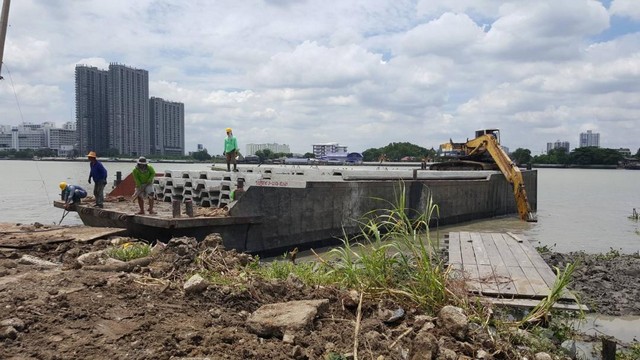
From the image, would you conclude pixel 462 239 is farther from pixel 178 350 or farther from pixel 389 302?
pixel 178 350

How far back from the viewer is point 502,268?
20.1 ft

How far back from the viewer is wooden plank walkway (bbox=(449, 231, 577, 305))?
501cm

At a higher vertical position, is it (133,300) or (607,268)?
(133,300)

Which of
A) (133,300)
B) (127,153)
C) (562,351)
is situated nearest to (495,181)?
(562,351)

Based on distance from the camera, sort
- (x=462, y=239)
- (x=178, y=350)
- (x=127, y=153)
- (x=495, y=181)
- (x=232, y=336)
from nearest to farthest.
Answer: (x=178, y=350) → (x=232, y=336) → (x=462, y=239) → (x=495, y=181) → (x=127, y=153)

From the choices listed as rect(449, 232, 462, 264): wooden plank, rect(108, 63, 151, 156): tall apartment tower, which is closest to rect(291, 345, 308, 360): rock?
rect(449, 232, 462, 264): wooden plank

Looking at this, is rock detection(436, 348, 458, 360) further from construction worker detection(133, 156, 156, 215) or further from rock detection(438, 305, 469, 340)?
construction worker detection(133, 156, 156, 215)

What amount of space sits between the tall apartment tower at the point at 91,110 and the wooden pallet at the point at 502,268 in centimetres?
6172

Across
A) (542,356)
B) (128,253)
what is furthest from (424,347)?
(128,253)

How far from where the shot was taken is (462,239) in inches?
320

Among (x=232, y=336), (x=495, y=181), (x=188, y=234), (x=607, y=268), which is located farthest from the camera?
(x=495, y=181)

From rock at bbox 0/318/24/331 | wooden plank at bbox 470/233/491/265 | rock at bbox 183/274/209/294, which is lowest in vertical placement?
wooden plank at bbox 470/233/491/265

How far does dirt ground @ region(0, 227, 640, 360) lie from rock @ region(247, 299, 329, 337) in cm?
6

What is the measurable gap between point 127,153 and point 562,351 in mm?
74844
